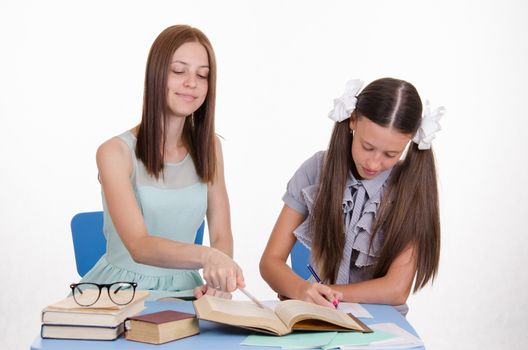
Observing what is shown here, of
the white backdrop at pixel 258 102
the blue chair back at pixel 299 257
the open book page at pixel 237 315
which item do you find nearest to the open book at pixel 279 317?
the open book page at pixel 237 315

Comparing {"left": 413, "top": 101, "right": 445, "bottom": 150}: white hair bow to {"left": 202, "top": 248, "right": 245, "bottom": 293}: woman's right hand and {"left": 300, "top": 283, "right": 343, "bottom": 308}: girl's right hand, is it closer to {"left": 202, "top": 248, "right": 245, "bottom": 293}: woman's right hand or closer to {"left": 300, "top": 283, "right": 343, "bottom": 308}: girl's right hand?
{"left": 300, "top": 283, "right": 343, "bottom": 308}: girl's right hand

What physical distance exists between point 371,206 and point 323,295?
426 millimetres

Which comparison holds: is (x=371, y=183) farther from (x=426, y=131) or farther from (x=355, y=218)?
(x=426, y=131)

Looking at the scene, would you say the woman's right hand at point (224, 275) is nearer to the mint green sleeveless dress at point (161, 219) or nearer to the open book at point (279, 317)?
the open book at point (279, 317)

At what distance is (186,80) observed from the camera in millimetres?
2541

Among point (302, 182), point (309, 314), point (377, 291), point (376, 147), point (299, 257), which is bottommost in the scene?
point (299, 257)

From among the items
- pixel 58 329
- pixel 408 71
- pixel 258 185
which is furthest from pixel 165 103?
pixel 408 71

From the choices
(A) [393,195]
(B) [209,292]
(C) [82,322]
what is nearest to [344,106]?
(A) [393,195]

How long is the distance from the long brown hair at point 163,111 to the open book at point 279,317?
2.86ft

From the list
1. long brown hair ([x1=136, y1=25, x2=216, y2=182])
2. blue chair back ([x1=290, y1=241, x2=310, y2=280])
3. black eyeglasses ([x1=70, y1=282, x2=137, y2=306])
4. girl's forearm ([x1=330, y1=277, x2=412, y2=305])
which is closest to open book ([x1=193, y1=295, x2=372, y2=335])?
black eyeglasses ([x1=70, y1=282, x2=137, y2=306])

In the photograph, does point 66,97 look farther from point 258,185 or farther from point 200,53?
point 200,53

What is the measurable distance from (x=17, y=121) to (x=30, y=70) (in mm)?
303

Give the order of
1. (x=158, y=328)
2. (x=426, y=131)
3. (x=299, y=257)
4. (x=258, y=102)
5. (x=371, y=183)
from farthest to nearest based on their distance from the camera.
→ 1. (x=258, y=102)
2. (x=299, y=257)
3. (x=371, y=183)
4. (x=426, y=131)
5. (x=158, y=328)

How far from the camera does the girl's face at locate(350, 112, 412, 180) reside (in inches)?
89.7
